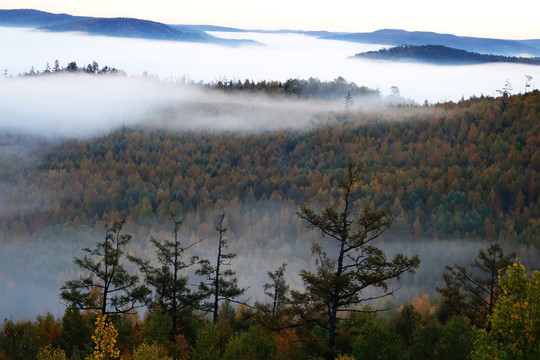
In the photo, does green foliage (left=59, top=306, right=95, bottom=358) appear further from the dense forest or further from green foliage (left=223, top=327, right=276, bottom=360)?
green foliage (left=223, top=327, right=276, bottom=360)

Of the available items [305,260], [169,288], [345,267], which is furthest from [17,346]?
[305,260]

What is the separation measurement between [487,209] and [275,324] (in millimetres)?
134990

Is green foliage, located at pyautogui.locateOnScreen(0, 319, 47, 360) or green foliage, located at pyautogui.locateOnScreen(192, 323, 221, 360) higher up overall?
green foliage, located at pyautogui.locateOnScreen(192, 323, 221, 360)

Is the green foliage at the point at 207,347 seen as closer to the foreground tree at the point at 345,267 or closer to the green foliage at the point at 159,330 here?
the green foliage at the point at 159,330

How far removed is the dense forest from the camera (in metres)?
23.3

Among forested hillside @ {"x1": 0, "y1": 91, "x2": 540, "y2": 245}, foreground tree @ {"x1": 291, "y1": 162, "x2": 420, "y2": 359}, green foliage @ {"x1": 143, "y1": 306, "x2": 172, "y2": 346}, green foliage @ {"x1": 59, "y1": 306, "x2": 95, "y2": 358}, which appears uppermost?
foreground tree @ {"x1": 291, "y1": 162, "x2": 420, "y2": 359}

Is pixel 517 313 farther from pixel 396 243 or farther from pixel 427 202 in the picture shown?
pixel 427 202

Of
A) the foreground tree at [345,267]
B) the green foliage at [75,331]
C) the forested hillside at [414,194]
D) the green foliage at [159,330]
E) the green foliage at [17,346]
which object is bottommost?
the forested hillside at [414,194]

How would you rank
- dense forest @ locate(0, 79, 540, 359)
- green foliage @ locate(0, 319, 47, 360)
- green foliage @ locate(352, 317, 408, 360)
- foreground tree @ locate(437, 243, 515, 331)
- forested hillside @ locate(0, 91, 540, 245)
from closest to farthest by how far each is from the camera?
dense forest @ locate(0, 79, 540, 359) < green foliage @ locate(352, 317, 408, 360) < green foliage @ locate(0, 319, 47, 360) < foreground tree @ locate(437, 243, 515, 331) < forested hillside @ locate(0, 91, 540, 245)

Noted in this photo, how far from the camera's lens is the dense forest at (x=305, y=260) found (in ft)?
76.5

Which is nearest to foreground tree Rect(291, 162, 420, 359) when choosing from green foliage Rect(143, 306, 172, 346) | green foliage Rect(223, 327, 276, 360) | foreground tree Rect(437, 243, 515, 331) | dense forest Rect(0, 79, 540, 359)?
dense forest Rect(0, 79, 540, 359)

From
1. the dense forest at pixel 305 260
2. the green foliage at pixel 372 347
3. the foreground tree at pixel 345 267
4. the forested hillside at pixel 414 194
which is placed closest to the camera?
the foreground tree at pixel 345 267

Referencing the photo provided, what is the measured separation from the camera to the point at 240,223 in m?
164

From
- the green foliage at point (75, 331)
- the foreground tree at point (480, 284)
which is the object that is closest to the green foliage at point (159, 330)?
the green foliage at point (75, 331)
